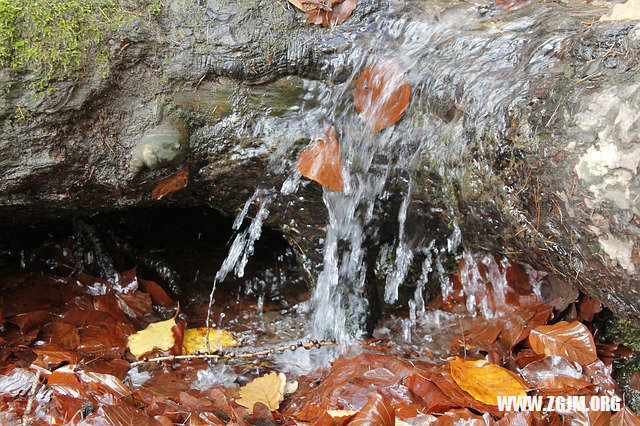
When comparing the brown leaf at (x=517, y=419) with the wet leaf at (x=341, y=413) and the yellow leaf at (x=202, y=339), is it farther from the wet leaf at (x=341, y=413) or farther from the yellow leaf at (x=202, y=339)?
the yellow leaf at (x=202, y=339)

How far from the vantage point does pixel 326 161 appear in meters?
2.54

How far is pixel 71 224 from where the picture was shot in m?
3.58

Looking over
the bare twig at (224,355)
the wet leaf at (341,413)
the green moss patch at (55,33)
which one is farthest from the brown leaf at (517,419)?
the green moss patch at (55,33)

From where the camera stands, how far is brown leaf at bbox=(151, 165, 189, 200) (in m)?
2.69

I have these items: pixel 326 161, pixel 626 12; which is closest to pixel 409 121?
pixel 326 161

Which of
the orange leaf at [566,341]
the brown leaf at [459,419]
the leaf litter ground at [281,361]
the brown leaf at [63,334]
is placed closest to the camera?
the brown leaf at [459,419]

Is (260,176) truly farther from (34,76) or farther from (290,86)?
(34,76)

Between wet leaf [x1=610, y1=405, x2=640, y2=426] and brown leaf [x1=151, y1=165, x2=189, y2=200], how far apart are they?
6.94ft

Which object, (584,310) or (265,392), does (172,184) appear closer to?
(265,392)

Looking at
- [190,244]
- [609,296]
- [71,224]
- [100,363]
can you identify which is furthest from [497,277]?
[71,224]

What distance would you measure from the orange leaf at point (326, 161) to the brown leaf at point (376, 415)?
109 cm

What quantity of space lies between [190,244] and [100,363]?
1590 millimetres

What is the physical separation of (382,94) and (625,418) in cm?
160

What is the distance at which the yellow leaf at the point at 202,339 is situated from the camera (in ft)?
9.43
